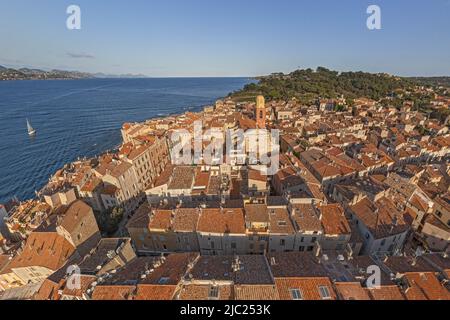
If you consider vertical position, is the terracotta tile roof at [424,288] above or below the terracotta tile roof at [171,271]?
below

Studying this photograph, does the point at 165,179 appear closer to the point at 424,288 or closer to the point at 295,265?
the point at 295,265

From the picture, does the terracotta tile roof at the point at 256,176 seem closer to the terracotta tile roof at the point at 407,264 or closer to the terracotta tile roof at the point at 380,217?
the terracotta tile roof at the point at 380,217

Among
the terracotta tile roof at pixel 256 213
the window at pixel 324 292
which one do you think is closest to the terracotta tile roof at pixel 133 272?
the terracotta tile roof at pixel 256 213

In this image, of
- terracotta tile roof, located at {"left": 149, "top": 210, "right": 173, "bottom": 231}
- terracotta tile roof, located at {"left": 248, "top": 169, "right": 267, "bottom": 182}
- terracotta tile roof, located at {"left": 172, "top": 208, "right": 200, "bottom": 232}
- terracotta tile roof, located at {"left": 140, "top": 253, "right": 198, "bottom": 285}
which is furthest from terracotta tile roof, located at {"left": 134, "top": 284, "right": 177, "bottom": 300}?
terracotta tile roof, located at {"left": 248, "top": 169, "right": 267, "bottom": 182}
